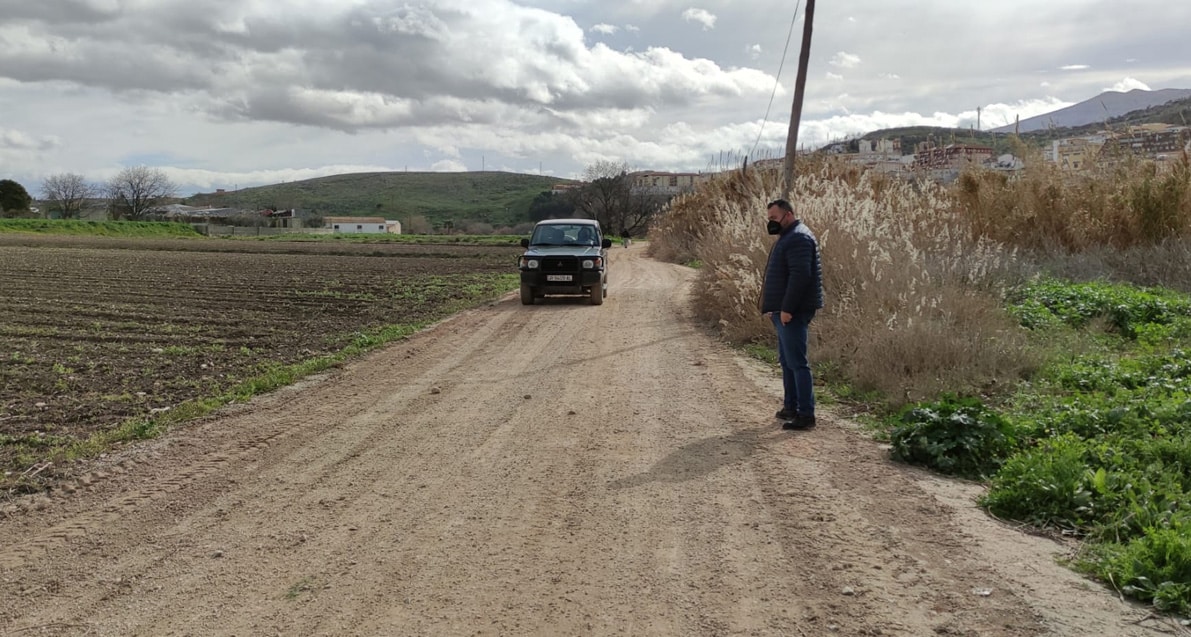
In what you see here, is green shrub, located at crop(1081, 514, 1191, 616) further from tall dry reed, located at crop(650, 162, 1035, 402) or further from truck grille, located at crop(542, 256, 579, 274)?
truck grille, located at crop(542, 256, 579, 274)

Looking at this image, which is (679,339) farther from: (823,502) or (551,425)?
(823,502)

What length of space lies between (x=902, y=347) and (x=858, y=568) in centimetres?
477

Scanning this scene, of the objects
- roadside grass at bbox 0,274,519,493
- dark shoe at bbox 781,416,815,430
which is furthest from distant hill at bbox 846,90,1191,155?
roadside grass at bbox 0,274,519,493

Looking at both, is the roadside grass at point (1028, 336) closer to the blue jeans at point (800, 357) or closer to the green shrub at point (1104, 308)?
the green shrub at point (1104, 308)

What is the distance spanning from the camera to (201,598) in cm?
386

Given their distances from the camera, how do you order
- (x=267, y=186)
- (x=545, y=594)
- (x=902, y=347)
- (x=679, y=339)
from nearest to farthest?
(x=545, y=594), (x=902, y=347), (x=679, y=339), (x=267, y=186)

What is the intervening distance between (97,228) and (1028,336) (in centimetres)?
8800

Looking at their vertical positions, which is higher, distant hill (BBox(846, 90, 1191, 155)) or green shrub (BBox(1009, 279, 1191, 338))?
distant hill (BBox(846, 90, 1191, 155))

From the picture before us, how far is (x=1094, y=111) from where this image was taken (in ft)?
57.3

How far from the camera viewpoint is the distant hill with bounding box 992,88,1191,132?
1717cm

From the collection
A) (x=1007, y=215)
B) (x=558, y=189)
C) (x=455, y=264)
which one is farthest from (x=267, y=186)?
(x=1007, y=215)

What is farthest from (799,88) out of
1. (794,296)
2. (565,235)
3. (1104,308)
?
(794,296)

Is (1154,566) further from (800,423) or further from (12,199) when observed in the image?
(12,199)

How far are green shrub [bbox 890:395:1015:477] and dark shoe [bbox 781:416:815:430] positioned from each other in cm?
83
